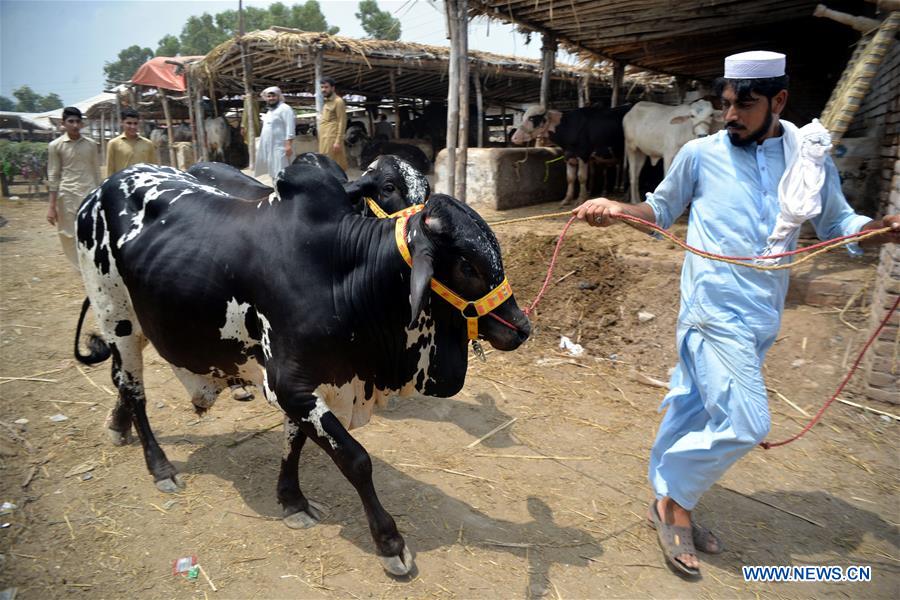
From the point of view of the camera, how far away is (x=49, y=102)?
265ft

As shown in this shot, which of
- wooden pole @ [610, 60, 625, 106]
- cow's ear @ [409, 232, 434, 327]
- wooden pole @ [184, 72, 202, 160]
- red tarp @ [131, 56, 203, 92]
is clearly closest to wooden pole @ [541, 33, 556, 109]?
wooden pole @ [610, 60, 625, 106]

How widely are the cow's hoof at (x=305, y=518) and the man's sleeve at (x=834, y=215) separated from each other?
2.57 meters

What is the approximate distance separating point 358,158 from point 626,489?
13.1 m

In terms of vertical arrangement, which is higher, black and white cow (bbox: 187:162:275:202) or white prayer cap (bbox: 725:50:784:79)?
white prayer cap (bbox: 725:50:784:79)

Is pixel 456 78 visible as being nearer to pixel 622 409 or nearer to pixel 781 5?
pixel 781 5

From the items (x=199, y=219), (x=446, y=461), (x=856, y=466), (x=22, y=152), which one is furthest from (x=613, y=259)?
(x=22, y=152)

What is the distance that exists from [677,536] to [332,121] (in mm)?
6763

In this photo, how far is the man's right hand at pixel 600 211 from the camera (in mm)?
2398

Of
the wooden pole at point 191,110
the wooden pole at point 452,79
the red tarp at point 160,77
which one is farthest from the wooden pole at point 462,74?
the red tarp at point 160,77

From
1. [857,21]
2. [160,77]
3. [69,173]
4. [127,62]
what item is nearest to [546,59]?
[857,21]

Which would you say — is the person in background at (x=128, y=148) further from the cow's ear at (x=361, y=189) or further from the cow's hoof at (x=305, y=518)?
the cow's hoof at (x=305, y=518)

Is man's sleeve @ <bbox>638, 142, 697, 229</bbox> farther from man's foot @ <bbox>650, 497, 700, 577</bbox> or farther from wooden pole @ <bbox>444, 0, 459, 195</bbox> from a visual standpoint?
wooden pole @ <bbox>444, 0, 459, 195</bbox>

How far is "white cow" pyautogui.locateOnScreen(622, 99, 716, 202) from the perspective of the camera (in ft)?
25.8

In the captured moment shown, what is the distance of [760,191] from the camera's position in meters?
2.35
